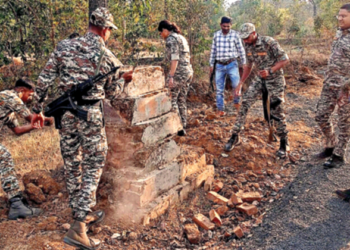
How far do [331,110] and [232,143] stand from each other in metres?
1.46

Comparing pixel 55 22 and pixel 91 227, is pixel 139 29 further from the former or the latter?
pixel 91 227

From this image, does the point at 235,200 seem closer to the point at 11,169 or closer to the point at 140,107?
the point at 140,107

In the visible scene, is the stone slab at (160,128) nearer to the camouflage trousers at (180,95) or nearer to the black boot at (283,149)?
the camouflage trousers at (180,95)

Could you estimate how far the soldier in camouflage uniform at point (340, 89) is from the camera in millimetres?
4062

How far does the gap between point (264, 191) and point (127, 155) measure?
1925 mm

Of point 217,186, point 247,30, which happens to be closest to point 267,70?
point 247,30

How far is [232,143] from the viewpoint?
5.01m

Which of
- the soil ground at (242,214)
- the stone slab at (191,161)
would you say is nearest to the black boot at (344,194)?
the soil ground at (242,214)

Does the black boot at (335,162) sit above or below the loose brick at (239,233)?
above

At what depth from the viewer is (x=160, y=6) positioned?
9.19 metres

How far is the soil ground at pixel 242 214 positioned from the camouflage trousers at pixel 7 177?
242 mm

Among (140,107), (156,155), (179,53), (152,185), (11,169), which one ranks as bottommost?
(152,185)

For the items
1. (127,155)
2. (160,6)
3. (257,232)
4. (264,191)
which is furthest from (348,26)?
(160,6)

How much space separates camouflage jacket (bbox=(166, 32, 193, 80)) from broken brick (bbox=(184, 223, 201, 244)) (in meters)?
2.78
